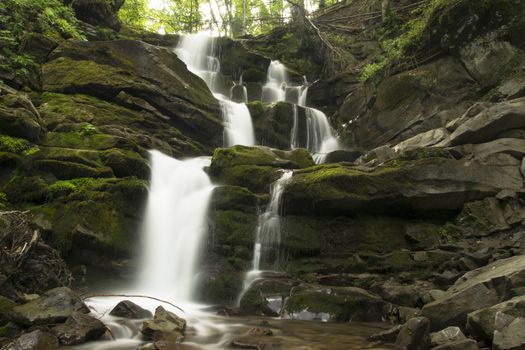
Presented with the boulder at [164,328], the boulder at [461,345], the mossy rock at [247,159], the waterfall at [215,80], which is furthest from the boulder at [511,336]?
the waterfall at [215,80]

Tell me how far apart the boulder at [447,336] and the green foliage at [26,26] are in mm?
13669

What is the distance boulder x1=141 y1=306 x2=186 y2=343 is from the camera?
6109mm

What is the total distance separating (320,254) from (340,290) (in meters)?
1.66

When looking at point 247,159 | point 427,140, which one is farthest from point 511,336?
point 427,140

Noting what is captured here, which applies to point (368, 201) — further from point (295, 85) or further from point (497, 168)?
point (295, 85)

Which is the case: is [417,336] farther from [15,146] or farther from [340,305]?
[15,146]

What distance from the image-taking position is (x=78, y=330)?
223 inches

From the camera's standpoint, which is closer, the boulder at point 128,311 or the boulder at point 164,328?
the boulder at point 164,328

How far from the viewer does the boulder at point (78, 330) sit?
5543 mm

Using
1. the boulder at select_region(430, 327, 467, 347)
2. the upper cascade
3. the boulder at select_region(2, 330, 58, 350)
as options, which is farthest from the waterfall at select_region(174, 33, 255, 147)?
the boulder at select_region(430, 327, 467, 347)

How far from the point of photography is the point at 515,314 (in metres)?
4.99

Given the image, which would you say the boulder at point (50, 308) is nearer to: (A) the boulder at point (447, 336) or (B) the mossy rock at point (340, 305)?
(B) the mossy rock at point (340, 305)

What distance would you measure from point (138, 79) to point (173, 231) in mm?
7528

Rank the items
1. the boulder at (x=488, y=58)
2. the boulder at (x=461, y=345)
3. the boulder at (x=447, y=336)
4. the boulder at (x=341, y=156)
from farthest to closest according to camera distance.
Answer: the boulder at (x=341, y=156)
the boulder at (x=488, y=58)
the boulder at (x=447, y=336)
the boulder at (x=461, y=345)
